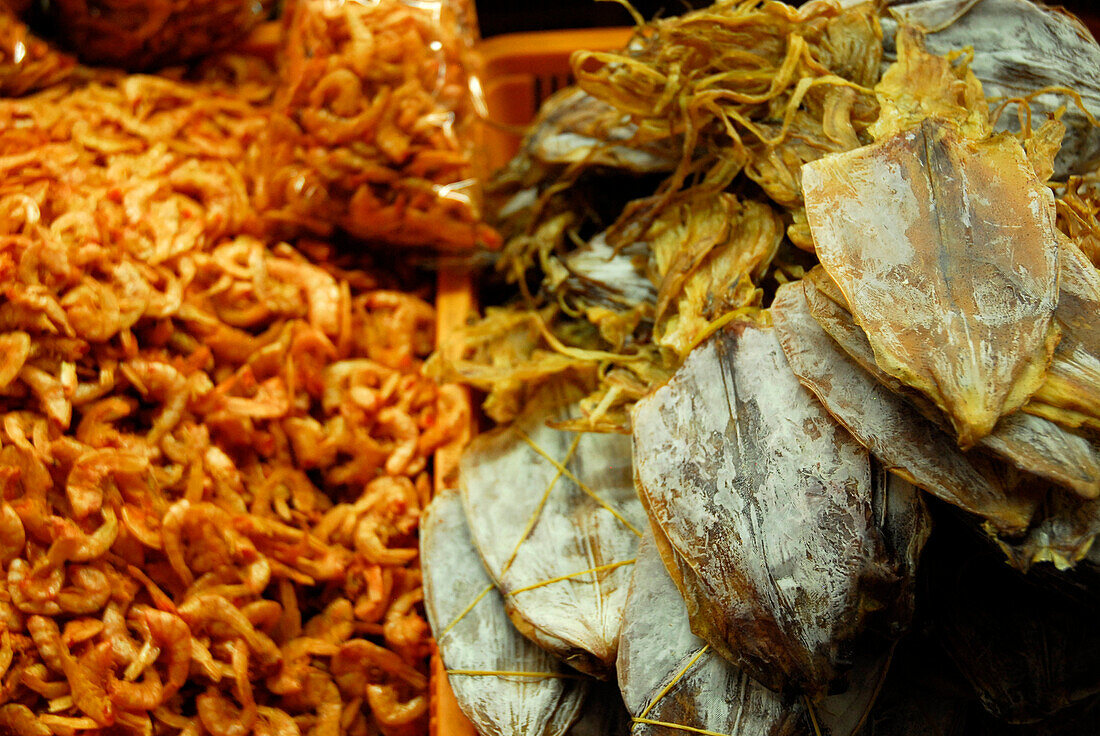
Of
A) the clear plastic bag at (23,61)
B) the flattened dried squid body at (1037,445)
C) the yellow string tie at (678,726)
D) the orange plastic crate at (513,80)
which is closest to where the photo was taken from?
the flattened dried squid body at (1037,445)

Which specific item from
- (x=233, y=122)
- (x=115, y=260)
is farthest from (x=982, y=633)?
(x=233, y=122)

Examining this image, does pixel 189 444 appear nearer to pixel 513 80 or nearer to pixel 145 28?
pixel 145 28

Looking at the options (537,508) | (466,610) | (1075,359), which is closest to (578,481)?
(537,508)

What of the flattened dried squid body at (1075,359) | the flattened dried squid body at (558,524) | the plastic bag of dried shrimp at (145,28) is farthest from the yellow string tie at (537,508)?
the plastic bag of dried shrimp at (145,28)

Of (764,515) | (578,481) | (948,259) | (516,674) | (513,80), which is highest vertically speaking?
(948,259)

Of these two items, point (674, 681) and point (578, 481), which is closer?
point (674, 681)

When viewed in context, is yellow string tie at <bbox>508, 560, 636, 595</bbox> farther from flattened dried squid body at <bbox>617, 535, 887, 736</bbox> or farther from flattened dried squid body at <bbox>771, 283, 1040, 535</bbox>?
flattened dried squid body at <bbox>771, 283, 1040, 535</bbox>

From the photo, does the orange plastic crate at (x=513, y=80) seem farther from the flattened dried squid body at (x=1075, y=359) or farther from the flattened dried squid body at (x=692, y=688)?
the flattened dried squid body at (x=1075, y=359)
